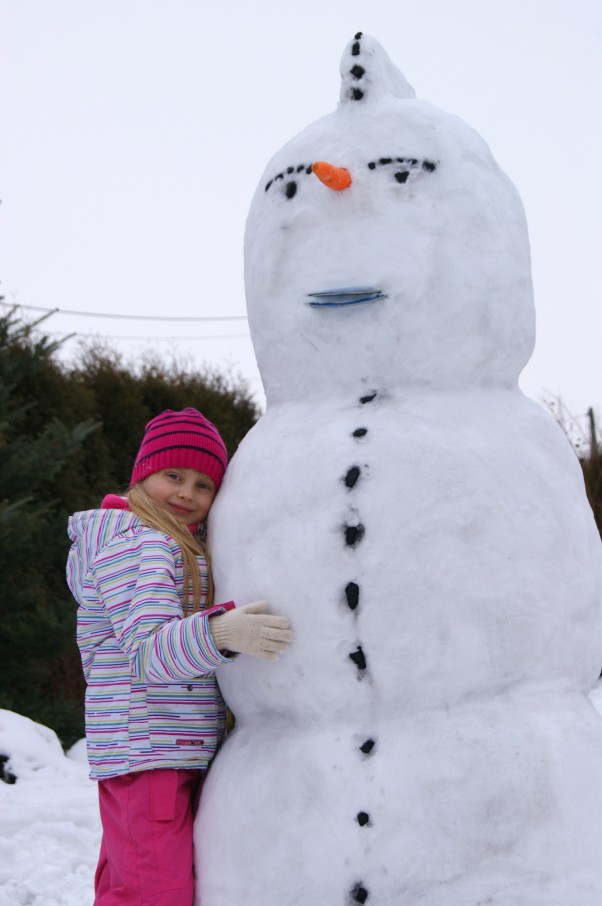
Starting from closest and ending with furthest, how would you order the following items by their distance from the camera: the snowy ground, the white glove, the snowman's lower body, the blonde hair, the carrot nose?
the snowman's lower body, the white glove, the carrot nose, the blonde hair, the snowy ground

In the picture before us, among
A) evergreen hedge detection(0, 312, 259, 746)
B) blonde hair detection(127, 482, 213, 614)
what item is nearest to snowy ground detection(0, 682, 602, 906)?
evergreen hedge detection(0, 312, 259, 746)

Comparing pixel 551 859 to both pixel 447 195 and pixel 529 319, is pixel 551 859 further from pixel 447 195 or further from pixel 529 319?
pixel 447 195

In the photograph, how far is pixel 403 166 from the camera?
2271 millimetres

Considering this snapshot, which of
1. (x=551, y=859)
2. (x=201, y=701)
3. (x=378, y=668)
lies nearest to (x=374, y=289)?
(x=378, y=668)

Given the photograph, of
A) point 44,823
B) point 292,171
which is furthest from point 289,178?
point 44,823

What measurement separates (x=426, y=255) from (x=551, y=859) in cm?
124

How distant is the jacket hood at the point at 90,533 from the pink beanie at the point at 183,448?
15cm

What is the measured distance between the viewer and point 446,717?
6.62ft

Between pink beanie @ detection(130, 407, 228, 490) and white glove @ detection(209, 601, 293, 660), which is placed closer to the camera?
white glove @ detection(209, 601, 293, 660)

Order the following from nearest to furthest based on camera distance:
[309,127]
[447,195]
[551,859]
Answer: [551,859], [447,195], [309,127]

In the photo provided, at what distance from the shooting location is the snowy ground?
3.76 m

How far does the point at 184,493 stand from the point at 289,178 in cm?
78

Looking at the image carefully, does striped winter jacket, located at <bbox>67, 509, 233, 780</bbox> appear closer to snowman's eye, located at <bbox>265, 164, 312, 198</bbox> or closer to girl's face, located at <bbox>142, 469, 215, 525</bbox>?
girl's face, located at <bbox>142, 469, 215, 525</bbox>

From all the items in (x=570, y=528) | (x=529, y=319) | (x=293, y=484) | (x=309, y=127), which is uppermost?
(x=309, y=127)
